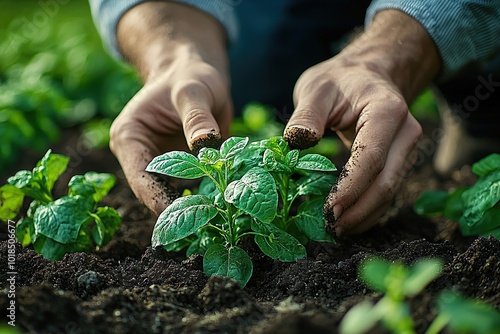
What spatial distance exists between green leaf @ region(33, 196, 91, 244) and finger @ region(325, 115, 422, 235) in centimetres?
82

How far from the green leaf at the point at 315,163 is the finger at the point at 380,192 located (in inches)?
4.3

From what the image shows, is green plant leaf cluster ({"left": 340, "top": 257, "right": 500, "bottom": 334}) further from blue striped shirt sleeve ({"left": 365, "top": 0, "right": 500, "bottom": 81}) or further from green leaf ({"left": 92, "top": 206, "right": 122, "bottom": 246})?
blue striped shirt sleeve ({"left": 365, "top": 0, "right": 500, "bottom": 81})

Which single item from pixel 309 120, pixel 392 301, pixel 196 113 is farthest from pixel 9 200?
pixel 392 301

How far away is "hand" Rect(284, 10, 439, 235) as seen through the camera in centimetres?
207

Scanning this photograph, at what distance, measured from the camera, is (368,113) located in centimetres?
217

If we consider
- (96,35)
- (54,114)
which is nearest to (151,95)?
(54,114)

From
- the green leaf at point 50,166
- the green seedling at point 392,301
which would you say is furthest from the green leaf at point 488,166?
the green leaf at point 50,166

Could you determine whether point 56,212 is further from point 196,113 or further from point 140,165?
point 196,113

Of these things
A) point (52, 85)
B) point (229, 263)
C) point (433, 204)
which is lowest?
point (52, 85)

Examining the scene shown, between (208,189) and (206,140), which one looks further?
(208,189)

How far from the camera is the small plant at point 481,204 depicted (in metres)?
2.17

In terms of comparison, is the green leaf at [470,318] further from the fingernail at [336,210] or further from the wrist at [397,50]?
the wrist at [397,50]

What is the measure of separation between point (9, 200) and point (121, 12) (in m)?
1.16

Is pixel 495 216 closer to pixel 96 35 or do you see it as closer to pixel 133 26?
pixel 133 26
